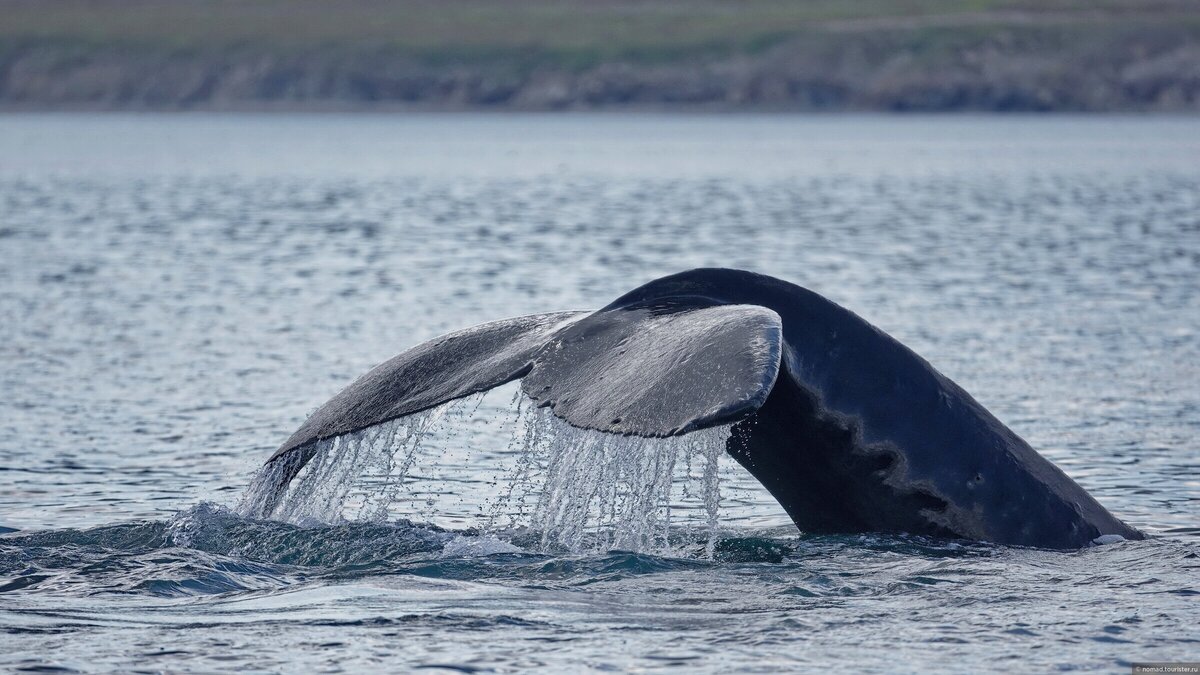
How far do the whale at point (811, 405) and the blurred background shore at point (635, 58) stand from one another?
112 m

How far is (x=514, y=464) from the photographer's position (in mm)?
11828

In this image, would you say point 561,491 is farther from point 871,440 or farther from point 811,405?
point 871,440

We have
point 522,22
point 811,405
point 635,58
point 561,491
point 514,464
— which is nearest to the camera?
point 811,405

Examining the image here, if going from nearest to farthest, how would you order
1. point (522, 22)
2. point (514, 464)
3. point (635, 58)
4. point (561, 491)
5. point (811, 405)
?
point (811, 405)
point (561, 491)
point (514, 464)
point (635, 58)
point (522, 22)

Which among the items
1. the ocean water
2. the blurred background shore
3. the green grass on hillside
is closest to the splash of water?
the ocean water

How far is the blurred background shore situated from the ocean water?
82.1 m

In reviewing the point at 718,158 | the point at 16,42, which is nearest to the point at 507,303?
the point at 718,158

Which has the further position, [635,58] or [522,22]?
[522,22]

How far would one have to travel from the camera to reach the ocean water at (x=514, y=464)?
6992 mm

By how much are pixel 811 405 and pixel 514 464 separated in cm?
487

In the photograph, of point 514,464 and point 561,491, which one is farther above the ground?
point 561,491

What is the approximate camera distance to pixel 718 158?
77.0m

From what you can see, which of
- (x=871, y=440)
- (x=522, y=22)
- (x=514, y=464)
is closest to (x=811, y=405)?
(x=871, y=440)

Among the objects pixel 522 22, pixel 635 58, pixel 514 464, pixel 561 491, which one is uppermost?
pixel 522 22
